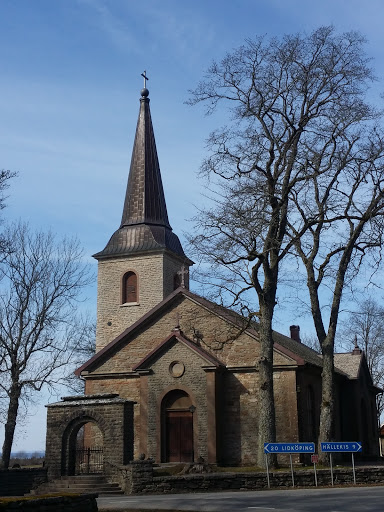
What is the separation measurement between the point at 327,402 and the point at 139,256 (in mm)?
19696

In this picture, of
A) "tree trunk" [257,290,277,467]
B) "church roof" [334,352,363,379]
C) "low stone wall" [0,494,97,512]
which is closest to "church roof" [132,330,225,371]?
"tree trunk" [257,290,277,467]

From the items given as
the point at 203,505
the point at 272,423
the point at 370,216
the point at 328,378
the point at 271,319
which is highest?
the point at 370,216

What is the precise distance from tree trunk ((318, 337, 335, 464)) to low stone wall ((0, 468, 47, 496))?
32.0 ft

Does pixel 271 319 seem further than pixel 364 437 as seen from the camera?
No

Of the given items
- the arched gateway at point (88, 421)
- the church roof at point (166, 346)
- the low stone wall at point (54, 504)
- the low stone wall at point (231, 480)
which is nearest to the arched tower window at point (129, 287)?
the church roof at point (166, 346)

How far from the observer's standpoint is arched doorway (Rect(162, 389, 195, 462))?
27075 millimetres

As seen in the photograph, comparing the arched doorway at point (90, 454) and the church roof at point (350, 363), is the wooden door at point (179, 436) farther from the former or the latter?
the church roof at point (350, 363)

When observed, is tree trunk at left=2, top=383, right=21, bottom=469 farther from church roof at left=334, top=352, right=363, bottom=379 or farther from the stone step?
church roof at left=334, top=352, right=363, bottom=379

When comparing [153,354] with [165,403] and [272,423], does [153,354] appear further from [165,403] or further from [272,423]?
[272,423]

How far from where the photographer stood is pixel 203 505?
14867 millimetres

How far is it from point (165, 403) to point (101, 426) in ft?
20.3

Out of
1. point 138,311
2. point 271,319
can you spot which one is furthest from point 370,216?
point 138,311

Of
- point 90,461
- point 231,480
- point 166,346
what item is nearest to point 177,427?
point 166,346

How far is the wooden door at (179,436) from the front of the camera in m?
27.1
